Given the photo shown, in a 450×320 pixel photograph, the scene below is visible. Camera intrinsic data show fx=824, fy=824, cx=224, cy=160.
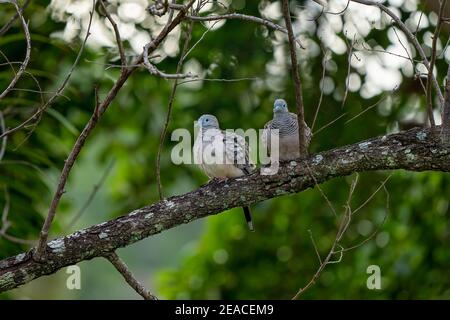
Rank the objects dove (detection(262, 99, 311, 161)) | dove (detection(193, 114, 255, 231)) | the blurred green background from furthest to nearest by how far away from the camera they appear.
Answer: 1. the blurred green background
2. dove (detection(262, 99, 311, 161))
3. dove (detection(193, 114, 255, 231))

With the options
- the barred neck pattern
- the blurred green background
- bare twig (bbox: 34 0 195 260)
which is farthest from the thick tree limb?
the blurred green background

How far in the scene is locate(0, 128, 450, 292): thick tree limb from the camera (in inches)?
142

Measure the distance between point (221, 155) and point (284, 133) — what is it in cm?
44

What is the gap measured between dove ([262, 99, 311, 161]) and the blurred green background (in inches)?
41.4

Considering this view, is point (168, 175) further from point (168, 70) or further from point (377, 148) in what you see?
point (377, 148)

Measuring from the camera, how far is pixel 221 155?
471 centimetres

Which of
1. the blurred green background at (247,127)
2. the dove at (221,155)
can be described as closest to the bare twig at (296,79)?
the dove at (221,155)

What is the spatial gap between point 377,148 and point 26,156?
3.01 meters

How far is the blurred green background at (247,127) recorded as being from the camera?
20.1 ft

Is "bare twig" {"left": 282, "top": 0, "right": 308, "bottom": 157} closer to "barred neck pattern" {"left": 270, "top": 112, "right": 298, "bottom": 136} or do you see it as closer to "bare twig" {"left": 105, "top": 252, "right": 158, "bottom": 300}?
"bare twig" {"left": 105, "top": 252, "right": 158, "bottom": 300}

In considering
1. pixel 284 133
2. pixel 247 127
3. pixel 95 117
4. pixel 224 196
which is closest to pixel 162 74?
pixel 95 117

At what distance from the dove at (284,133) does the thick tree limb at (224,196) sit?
1.07 meters

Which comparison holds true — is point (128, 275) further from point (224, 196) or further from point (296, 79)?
point (296, 79)
